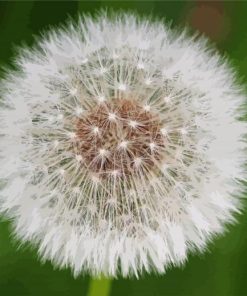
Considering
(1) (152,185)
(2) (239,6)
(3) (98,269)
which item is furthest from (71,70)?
(2) (239,6)

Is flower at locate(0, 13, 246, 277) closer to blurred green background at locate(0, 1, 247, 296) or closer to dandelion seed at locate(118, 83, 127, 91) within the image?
dandelion seed at locate(118, 83, 127, 91)

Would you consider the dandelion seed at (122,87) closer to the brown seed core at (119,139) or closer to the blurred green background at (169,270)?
the brown seed core at (119,139)

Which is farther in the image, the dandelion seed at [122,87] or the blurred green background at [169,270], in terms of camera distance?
the blurred green background at [169,270]

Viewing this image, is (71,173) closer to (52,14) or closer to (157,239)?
(157,239)

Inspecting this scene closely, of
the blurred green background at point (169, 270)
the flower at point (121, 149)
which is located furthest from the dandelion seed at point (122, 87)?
the blurred green background at point (169, 270)

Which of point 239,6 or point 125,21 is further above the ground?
point 239,6

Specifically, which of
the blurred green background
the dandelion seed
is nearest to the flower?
the dandelion seed

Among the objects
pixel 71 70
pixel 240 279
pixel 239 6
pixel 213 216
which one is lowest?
pixel 240 279

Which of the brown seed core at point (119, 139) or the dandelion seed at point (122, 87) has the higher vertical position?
the dandelion seed at point (122, 87)

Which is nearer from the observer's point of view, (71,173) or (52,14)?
(71,173)
